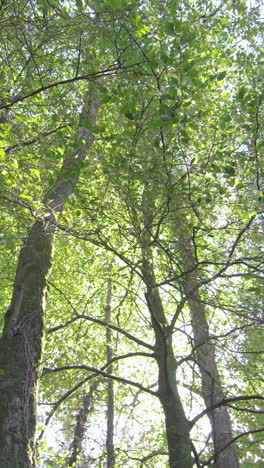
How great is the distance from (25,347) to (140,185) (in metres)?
3.36

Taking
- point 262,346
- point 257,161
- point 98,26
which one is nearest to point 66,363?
point 262,346

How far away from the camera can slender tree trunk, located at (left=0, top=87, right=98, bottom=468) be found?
3607mm

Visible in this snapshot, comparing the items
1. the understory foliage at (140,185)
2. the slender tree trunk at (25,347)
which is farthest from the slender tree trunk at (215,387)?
the slender tree trunk at (25,347)

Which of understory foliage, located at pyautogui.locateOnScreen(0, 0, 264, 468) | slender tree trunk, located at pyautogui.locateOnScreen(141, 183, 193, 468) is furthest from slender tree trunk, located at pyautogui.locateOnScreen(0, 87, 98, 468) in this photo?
slender tree trunk, located at pyautogui.locateOnScreen(141, 183, 193, 468)

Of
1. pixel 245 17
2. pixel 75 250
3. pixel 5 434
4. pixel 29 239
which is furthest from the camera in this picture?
pixel 75 250

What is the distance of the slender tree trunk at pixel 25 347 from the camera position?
361cm

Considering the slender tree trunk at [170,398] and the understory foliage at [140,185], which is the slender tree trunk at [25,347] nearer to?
the understory foliage at [140,185]

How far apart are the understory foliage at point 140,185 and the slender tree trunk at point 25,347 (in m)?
0.27

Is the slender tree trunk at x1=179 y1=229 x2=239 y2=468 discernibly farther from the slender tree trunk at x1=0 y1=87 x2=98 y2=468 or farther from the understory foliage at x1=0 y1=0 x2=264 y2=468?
the slender tree trunk at x1=0 y1=87 x2=98 y2=468

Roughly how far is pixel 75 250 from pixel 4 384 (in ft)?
21.2

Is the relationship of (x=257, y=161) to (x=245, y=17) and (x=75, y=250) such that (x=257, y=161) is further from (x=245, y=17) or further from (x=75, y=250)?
(x=75, y=250)

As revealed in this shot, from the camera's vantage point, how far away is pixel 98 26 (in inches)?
144

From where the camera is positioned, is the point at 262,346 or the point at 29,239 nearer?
the point at 29,239

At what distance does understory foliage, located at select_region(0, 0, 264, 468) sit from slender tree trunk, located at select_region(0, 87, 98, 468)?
0.27 meters
